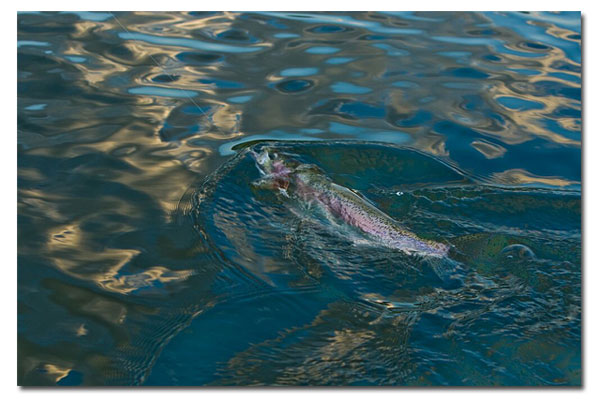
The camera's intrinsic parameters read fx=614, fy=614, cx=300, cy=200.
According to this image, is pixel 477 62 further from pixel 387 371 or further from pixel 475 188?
pixel 387 371

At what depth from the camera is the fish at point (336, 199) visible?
488 centimetres

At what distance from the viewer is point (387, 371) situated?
395 cm

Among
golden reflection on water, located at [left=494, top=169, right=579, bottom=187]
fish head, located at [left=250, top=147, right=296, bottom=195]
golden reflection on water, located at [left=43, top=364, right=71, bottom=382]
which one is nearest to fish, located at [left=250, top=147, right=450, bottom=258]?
fish head, located at [left=250, top=147, right=296, bottom=195]

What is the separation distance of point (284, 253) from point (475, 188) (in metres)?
2.16

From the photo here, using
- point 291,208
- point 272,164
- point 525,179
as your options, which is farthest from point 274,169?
point 525,179

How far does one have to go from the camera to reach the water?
4137 mm

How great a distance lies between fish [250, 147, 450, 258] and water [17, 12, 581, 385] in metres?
0.09

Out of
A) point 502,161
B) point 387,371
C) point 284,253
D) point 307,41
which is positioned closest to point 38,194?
point 284,253

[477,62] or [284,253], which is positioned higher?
[477,62]

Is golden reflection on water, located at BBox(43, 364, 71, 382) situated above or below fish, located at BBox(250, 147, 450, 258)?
below

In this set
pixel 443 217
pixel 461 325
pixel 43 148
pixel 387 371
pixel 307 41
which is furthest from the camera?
pixel 307 41

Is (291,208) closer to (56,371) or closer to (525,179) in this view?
(56,371)

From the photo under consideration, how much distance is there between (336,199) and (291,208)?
0.51m

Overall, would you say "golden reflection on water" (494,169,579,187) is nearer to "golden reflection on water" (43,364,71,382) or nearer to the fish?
the fish
